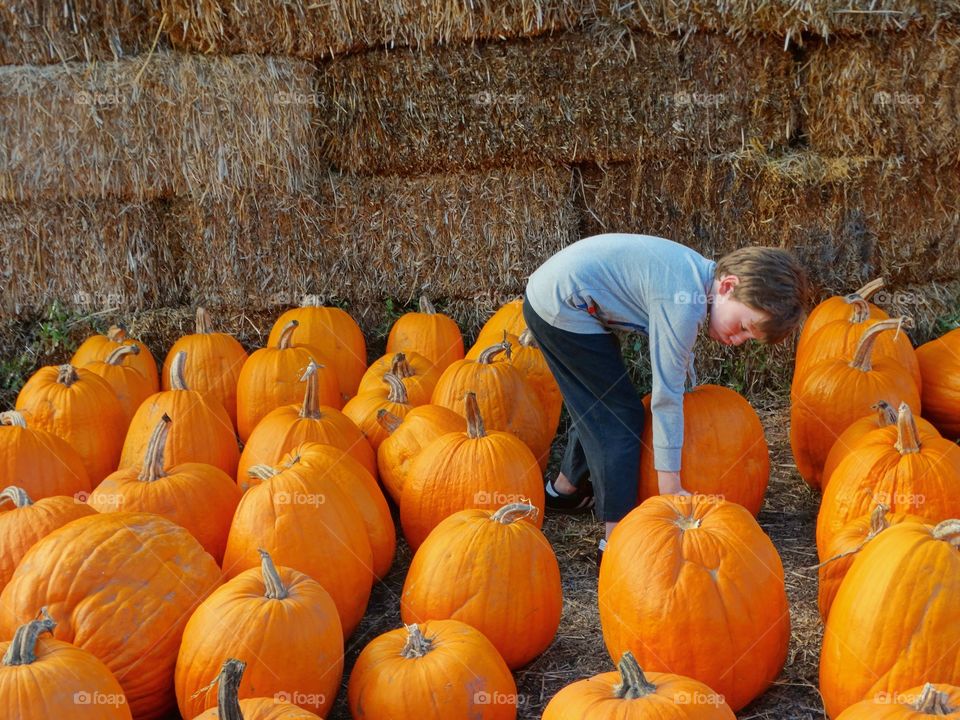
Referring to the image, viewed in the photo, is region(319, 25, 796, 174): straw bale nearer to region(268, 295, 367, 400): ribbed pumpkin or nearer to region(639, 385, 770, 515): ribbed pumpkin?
region(268, 295, 367, 400): ribbed pumpkin

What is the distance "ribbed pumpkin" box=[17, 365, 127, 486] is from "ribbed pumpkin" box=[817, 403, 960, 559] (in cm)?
293

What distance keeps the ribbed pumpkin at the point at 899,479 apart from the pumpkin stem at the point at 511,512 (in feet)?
3.33

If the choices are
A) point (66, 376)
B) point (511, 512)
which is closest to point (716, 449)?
point (511, 512)

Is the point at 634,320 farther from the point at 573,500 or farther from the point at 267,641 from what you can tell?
the point at 267,641

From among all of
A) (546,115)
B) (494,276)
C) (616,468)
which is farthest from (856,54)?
(616,468)

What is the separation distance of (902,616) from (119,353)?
11.8 ft

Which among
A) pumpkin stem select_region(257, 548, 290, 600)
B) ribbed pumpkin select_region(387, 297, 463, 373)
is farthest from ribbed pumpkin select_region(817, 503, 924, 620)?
ribbed pumpkin select_region(387, 297, 463, 373)

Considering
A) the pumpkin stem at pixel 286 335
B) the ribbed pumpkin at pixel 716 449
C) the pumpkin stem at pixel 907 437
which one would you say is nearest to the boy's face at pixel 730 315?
the ribbed pumpkin at pixel 716 449

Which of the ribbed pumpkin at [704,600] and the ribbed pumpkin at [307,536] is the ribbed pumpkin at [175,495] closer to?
the ribbed pumpkin at [307,536]

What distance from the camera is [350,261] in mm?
5281

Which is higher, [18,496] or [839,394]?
[18,496]

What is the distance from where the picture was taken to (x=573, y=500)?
163 inches

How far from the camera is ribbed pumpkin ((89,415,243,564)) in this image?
10.5 feet

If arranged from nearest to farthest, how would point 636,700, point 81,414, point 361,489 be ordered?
1. point 636,700
2. point 361,489
3. point 81,414
